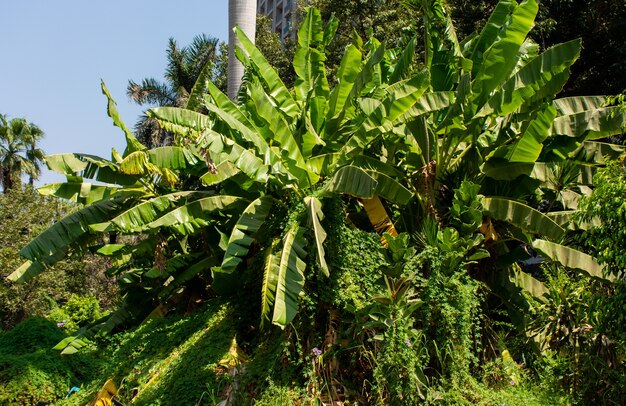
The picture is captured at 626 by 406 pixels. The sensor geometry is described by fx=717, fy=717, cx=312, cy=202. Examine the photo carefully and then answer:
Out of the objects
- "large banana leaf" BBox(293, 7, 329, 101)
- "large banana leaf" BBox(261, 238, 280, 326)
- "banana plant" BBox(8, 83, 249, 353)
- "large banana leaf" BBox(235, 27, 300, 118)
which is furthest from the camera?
"large banana leaf" BBox(293, 7, 329, 101)

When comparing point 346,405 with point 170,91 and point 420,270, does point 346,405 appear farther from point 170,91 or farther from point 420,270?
point 170,91

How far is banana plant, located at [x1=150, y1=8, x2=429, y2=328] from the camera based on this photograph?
9.12 metres

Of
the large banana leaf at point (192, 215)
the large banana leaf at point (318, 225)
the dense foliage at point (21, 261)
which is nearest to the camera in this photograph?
the large banana leaf at point (318, 225)

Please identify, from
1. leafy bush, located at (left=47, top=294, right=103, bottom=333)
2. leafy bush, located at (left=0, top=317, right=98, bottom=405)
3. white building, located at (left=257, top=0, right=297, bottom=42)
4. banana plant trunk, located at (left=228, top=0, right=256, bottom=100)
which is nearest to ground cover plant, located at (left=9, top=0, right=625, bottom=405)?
leafy bush, located at (left=0, top=317, right=98, bottom=405)

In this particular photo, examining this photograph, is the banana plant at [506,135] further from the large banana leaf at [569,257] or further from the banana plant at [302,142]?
the banana plant at [302,142]

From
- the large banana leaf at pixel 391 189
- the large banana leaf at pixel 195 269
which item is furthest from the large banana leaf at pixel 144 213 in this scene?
the large banana leaf at pixel 391 189

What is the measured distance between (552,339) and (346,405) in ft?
9.71

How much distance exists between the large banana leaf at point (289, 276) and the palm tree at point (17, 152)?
3181 centimetres

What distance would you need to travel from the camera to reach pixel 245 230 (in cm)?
970

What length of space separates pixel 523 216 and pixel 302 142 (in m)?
3.28

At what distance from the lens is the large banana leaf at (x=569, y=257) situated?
984 centimetres

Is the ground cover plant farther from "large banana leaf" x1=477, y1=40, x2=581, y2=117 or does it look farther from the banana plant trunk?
the banana plant trunk

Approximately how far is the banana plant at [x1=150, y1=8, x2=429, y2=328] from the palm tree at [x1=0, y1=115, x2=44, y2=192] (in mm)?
29047

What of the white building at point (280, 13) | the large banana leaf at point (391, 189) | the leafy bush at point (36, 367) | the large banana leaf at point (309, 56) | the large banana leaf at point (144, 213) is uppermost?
the white building at point (280, 13)
